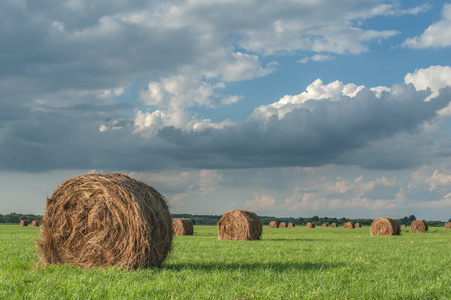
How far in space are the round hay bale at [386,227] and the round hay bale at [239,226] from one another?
54.5 ft

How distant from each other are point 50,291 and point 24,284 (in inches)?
43.5

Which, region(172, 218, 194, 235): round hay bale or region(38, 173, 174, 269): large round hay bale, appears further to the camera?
region(172, 218, 194, 235): round hay bale

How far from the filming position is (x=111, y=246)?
38.9 ft

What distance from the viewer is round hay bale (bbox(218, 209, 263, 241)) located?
2827 cm

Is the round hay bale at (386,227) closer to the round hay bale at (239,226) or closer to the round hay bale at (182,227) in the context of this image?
the round hay bale at (239,226)

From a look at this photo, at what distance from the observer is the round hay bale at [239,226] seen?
2827cm

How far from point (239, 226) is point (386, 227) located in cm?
1824

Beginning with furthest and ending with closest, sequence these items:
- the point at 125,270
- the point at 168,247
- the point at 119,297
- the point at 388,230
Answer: the point at 388,230 < the point at 168,247 < the point at 125,270 < the point at 119,297

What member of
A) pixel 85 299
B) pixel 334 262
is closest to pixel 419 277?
pixel 334 262

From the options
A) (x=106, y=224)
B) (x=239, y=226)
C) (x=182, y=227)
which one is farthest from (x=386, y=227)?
(x=106, y=224)

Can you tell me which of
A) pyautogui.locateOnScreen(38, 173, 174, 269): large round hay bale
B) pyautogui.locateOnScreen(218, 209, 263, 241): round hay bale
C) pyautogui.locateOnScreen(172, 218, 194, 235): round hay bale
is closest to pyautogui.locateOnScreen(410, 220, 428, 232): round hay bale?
pyautogui.locateOnScreen(172, 218, 194, 235): round hay bale

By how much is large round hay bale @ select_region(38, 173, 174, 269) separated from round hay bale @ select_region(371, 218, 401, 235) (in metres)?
32.3

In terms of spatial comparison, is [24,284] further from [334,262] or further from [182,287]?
[334,262]

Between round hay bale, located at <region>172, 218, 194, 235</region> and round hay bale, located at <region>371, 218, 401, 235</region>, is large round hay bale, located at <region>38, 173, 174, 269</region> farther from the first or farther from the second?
round hay bale, located at <region>371, 218, 401, 235</region>
